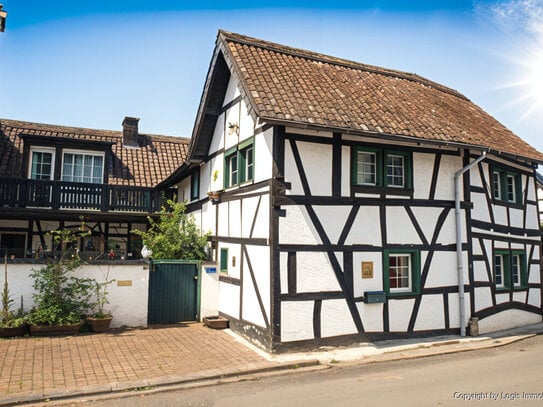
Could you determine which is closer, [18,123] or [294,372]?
[294,372]

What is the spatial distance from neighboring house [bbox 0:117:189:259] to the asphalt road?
11050mm

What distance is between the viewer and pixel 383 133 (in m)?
9.70

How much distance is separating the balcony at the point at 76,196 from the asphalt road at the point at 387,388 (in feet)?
38.9

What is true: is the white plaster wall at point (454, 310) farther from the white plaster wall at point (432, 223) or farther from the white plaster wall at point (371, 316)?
the white plaster wall at point (371, 316)

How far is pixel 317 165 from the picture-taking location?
9.59m

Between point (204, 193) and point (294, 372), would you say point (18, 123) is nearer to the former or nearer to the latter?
point (204, 193)

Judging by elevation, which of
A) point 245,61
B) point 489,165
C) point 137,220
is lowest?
point 137,220

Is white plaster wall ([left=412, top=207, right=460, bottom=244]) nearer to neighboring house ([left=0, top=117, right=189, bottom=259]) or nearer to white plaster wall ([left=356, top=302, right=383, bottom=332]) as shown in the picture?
white plaster wall ([left=356, top=302, right=383, bottom=332])

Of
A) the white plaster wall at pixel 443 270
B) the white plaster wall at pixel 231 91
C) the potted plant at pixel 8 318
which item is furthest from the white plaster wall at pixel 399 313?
the potted plant at pixel 8 318

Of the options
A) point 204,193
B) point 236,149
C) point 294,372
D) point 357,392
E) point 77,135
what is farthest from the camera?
point 77,135

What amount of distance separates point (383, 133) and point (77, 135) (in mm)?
15642

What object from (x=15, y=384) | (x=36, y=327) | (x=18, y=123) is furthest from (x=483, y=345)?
(x=18, y=123)

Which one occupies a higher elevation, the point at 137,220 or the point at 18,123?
the point at 18,123

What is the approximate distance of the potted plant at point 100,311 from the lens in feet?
35.4
